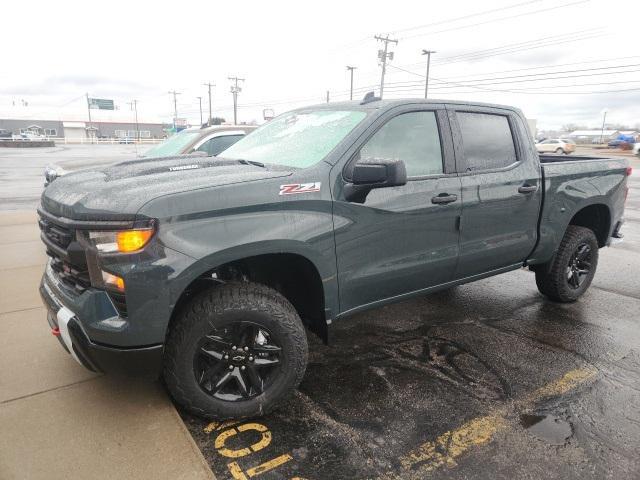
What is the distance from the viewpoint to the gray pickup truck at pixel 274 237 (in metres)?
2.37

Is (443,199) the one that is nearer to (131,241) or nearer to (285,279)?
(285,279)

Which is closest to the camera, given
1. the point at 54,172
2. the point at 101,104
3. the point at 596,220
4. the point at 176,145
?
the point at 596,220

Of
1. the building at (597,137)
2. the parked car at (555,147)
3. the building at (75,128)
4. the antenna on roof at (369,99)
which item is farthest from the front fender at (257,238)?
the building at (75,128)

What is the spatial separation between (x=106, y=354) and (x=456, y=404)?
205 cm

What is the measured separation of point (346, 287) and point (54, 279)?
5.60 feet

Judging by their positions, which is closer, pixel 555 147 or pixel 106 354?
pixel 106 354

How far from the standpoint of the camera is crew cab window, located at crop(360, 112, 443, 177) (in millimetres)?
3217

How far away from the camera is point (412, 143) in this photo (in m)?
3.39

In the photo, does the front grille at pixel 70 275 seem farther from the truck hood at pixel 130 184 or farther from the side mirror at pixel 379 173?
the side mirror at pixel 379 173

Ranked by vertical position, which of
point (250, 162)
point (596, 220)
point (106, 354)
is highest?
point (250, 162)

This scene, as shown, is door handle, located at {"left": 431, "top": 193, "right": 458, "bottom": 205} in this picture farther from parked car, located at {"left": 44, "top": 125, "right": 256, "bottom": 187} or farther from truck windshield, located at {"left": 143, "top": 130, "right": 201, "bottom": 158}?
truck windshield, located at {"left": 143, "top": 130, "right": 201, "bottom": 158}

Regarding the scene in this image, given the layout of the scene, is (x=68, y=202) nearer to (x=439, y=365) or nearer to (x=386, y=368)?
(x=386, y=368)

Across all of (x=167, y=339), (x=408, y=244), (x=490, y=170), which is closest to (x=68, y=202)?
(x=167, y=339)

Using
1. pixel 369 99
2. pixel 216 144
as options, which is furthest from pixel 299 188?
pixel 216 144
